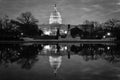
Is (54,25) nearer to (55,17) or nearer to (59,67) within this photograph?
(55,17)

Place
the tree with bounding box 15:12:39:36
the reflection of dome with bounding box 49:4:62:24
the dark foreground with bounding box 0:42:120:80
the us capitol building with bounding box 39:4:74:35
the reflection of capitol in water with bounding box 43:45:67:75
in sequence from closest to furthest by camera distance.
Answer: the dark foreground with bounding box 0:42:120:80
the reflection of capitol in water with bounding box 43:45:67:75
the tree with bounding box 15:12:39:36
the us capitol building with bounding box 39:4:74:35
the reflection of dome with bounding box 49:4:62:24

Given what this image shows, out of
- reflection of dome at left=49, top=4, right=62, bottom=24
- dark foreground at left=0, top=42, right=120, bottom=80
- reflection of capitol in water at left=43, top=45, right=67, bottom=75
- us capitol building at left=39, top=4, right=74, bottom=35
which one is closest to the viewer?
dark foreground at left=0, top=42, right=120, bottom=80

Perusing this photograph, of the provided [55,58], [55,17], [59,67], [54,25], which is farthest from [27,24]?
[59,67]

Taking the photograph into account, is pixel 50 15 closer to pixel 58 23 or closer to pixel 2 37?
pixel 58 23

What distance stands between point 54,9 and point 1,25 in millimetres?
60634

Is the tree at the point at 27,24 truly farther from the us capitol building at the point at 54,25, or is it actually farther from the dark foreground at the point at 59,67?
the dark foreground at the point at 59,67

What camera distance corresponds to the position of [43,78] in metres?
6.52

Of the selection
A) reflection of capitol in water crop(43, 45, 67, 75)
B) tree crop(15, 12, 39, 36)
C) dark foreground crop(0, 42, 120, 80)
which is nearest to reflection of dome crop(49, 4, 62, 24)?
tree crop(15, 12, 39, 36)

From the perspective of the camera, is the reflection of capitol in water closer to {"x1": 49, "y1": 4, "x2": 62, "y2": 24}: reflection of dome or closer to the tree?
the tree

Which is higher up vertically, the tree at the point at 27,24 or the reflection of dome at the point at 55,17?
the reflection of dome at the point at 55,17

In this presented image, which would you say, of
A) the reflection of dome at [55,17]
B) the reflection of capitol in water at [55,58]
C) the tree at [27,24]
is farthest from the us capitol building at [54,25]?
the reflection of capitol in water at [55,58]

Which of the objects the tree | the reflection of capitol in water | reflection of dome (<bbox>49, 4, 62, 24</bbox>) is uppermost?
reflection of dome (<bbox>49, 4, 62, 24</bbox>)

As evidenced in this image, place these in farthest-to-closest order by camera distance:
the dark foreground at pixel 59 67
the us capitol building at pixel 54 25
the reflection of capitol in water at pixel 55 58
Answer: the us capitol building at pixel 54 25
the reflection of capitol in water at pixel 55 58
the dark foreground at pixel 59 67

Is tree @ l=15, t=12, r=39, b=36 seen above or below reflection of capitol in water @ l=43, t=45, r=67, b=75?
above
